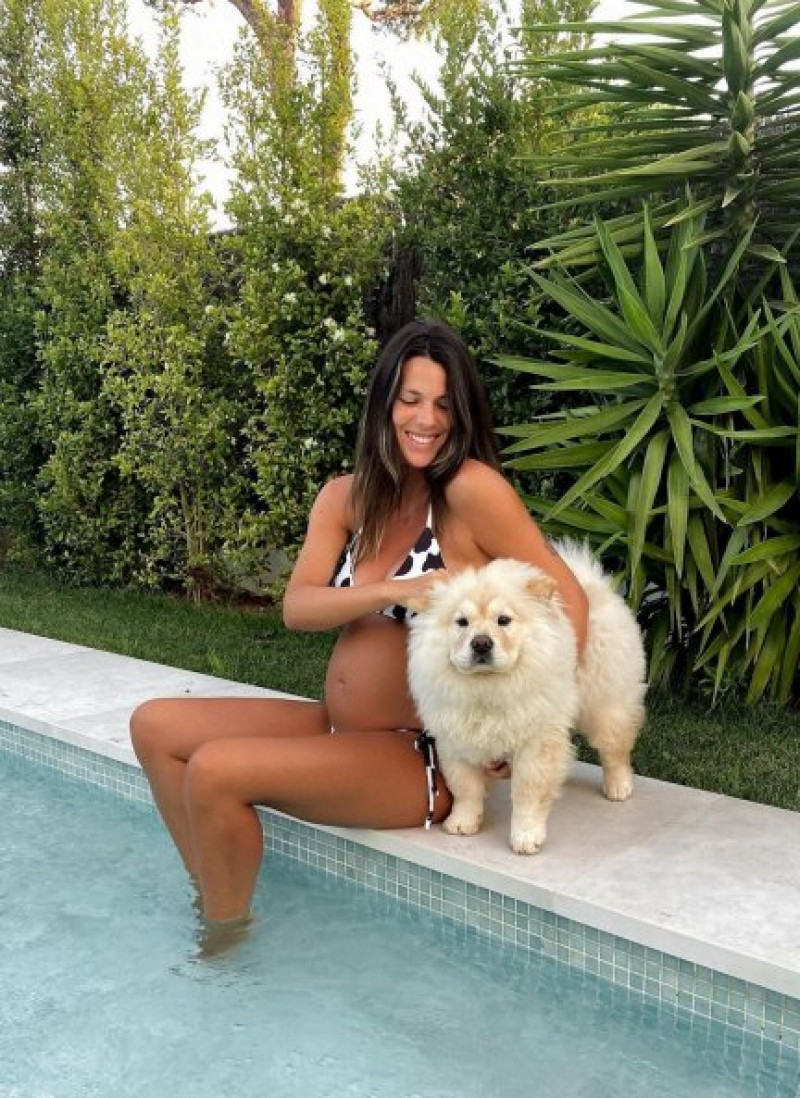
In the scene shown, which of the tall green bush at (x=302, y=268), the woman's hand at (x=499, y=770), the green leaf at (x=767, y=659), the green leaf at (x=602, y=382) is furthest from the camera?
the tall green bush at (x=302, y=268)

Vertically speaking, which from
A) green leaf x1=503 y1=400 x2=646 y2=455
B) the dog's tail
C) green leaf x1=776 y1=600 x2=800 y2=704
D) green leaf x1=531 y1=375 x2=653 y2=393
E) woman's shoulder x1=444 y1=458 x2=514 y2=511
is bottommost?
green leaf x1=776 y1=600 x2=800 y2=704

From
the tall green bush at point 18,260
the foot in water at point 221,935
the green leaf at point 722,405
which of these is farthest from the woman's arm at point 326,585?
the tall green bush at point 18,260

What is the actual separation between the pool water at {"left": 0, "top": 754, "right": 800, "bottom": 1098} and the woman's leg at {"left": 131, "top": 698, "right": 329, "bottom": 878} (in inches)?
12.5

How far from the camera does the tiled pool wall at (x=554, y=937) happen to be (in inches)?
96.0

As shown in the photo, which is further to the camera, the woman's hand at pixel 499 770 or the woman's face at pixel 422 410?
the woman's hand at pixel 499 770

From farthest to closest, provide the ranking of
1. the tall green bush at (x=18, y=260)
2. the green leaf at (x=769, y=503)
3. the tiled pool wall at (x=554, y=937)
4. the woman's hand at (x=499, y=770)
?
the tall green bush at (x=18, y=260) → the green leaf at (x=769, y=503) → the woman's hand at (x=499, y=770) → the tiled pool wall at (x=554, y=937)

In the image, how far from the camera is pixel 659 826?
3.23 meters

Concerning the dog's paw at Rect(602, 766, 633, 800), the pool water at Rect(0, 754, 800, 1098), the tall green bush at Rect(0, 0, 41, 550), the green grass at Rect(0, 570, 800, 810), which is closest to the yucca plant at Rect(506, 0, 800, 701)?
the green grass at Rect(0, 570, 800, 810)

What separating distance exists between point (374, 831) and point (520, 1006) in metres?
0.62

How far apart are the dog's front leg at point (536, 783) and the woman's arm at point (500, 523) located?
0.99ft

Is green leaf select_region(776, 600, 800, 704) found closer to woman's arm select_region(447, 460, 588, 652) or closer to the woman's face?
woman's arm select_region(447, 460, 588, 652)

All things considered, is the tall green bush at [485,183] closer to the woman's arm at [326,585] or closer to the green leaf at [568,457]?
the green leaf at [568,457]

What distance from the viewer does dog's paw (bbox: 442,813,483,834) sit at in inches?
121

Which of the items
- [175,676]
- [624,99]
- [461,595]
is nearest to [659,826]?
[461,595]
